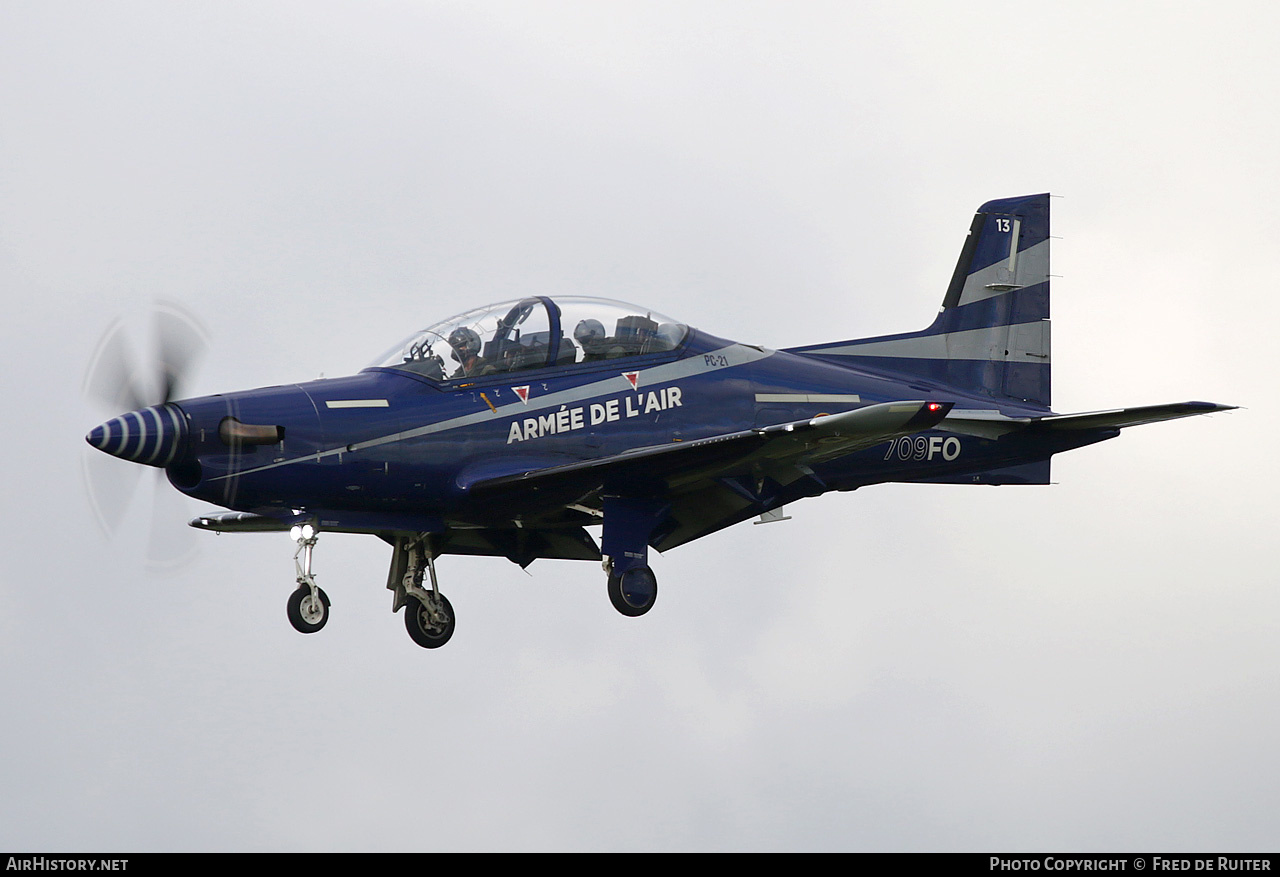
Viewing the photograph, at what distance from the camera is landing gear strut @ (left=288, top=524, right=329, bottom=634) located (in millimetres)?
18625

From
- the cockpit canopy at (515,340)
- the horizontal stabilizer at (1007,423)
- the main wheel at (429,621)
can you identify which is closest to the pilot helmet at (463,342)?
the cockpit canopy at (515,340)

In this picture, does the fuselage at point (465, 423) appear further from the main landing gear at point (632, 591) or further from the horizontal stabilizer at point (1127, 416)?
the horizontal stabilizer at point (1127, 416)

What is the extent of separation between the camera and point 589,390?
65.5ft

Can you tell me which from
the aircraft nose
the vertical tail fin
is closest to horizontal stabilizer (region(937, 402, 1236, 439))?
the vertical tail fin

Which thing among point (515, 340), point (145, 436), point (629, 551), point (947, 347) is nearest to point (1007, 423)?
point (947, 347)

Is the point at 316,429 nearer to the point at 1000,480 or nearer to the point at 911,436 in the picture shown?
the point at 911,436

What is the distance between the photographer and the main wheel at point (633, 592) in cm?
1970

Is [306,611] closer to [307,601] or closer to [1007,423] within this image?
[307,601]

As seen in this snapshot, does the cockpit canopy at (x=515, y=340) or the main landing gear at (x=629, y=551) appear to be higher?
the cockpit canopy at (x=515, y=340)

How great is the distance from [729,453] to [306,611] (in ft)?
15.4

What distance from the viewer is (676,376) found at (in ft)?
67.6

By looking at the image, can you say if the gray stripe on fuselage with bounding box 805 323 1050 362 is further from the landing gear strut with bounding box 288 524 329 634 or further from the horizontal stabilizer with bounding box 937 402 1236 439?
the landing gear strut with bounding box 288 524 329 634

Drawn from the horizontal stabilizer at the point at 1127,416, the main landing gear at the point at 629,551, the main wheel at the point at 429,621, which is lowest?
the main wheel at the point at 429,621
